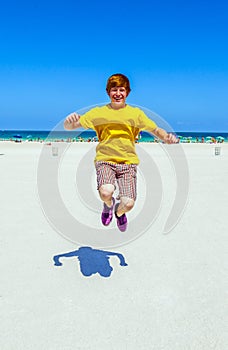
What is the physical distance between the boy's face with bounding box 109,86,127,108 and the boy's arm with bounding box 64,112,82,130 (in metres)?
0.45

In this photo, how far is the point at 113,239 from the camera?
636cm

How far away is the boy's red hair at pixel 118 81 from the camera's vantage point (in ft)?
15.5

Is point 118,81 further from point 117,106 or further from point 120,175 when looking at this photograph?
point 120,175

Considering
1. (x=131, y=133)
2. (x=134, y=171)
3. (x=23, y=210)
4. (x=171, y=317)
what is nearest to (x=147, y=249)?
(x=134, y=171)

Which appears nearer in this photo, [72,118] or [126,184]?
[72,118]

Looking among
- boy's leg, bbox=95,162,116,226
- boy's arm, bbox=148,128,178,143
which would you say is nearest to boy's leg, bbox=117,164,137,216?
boy's leg, bbox=95,162,116,226

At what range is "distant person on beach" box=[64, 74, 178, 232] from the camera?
4.73m

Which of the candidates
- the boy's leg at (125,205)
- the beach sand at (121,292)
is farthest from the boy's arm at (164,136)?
the beach sand at (121,292)

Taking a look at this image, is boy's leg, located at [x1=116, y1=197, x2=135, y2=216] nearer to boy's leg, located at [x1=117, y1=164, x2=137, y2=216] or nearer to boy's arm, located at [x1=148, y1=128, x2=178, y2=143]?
boy's leg, located at [x1=117, y1=164, x2=137, y2=216]

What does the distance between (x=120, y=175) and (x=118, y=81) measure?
1.07 metres

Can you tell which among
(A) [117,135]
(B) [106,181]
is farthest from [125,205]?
(A) [117,135]

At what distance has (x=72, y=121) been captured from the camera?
4.66m

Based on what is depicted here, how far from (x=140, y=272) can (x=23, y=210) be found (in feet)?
13.6

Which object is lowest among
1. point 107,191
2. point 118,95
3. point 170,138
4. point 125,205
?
point 125,205
